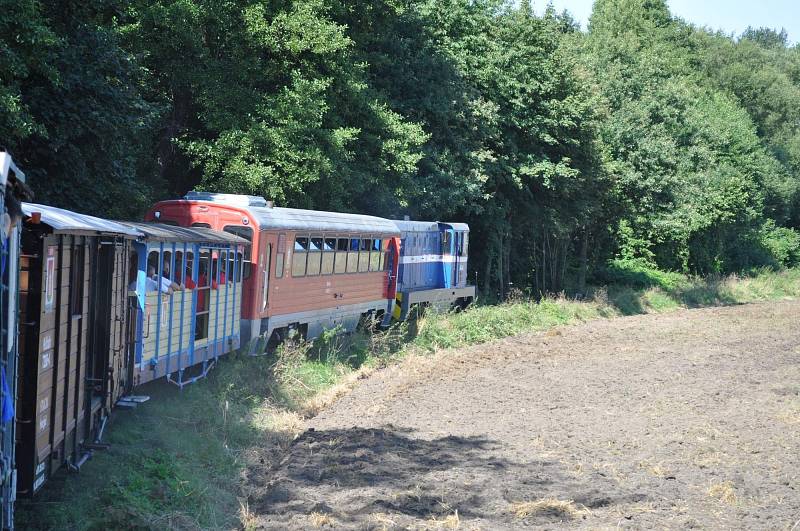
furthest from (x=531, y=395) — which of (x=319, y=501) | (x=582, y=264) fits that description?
(x=582, y=264)

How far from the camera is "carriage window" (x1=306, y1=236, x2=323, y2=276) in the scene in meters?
17.5

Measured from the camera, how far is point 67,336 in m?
7.50

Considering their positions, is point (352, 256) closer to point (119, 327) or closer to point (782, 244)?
point (119, 327)

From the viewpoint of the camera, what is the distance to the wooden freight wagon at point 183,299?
35.6ft

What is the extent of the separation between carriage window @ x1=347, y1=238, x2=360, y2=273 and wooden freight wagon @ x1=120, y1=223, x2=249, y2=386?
4535 mm

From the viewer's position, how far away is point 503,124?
31.0 metres

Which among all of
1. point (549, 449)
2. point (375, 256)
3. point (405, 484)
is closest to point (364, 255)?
point (375, 256)

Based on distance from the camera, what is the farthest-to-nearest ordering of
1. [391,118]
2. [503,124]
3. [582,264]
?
[582,264]
[503,124]
[391,118]

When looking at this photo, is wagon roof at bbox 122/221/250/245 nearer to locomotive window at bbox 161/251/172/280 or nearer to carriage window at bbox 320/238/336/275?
locomotive window at bbox 161/251/172/280

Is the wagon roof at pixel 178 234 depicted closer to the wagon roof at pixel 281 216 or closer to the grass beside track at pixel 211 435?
the wagon roof at pixel 281 216

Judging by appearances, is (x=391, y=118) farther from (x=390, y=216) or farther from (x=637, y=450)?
(x=637, y=450)

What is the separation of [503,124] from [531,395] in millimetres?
16167

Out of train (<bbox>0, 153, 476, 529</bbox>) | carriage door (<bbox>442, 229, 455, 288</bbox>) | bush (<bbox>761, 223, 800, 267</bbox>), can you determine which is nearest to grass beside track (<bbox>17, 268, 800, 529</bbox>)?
train (<bbox>0, 153, 476, 529</bbox>)

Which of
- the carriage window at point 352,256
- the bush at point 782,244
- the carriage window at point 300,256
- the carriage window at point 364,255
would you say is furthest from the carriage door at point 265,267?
the bush at point 782,244
